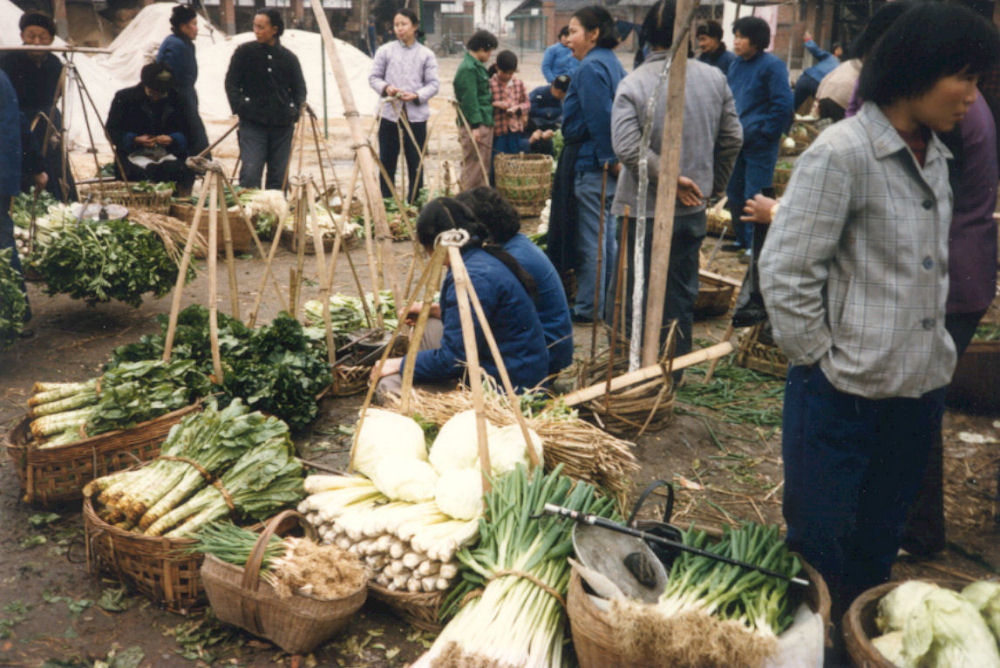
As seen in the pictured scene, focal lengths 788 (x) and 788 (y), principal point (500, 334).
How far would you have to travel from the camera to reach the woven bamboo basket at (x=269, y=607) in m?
2.49

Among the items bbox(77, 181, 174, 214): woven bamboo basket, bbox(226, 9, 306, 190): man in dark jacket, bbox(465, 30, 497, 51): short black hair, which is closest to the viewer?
bbox(77, 181, 174, 214): woven bamboo basket

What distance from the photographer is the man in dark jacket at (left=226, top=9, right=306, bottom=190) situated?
25.8 feet

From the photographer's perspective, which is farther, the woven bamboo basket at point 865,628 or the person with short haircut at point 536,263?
the person with short haircut at point 536,263

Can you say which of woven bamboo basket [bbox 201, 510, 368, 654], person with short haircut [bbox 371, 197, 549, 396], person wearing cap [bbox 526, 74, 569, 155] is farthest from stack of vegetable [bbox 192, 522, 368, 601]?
person wearing cap [bbox 526, 74, 569, 155]

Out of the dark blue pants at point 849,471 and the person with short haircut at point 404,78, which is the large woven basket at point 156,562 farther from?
the person with short haircut at point 404,78

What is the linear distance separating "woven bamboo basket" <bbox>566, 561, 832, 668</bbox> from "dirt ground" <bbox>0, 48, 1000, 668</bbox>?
27.2 inches

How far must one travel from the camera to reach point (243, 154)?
27.1ft

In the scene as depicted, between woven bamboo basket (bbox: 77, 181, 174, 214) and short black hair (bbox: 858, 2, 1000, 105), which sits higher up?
short black hair (bbox: 858, 2, 1000, 105)

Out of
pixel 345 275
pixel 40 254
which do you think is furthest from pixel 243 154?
pixel 40 254

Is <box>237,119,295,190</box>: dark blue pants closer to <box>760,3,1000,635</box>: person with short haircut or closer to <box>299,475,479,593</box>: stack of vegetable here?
<box>299,475,479,593</box>: stack of vegetable

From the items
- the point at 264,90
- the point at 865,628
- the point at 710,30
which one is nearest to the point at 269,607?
the point at 865,628

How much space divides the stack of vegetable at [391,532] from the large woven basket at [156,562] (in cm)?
43

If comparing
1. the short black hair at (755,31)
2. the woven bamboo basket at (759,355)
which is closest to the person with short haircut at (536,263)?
the woven bamboo basket at (759,355)

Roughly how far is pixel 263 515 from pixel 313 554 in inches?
19.5
